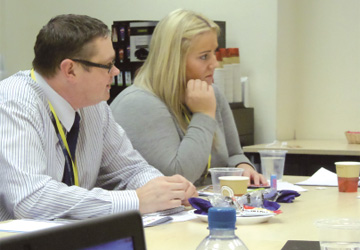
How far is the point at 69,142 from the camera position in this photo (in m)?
2.14

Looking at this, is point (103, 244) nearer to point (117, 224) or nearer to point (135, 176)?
point (117, 224)

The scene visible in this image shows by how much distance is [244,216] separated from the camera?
1.72 meters

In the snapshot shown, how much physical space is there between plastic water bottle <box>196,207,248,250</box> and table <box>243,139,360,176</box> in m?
2.95

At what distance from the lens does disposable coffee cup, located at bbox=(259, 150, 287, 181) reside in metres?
2.53

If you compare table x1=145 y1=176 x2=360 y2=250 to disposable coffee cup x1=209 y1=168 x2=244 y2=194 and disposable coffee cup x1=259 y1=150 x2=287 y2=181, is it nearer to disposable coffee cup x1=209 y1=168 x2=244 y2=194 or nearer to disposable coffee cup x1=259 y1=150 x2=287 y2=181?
disposable coffee cup x1=209 y1=168 x2=244 y2=194

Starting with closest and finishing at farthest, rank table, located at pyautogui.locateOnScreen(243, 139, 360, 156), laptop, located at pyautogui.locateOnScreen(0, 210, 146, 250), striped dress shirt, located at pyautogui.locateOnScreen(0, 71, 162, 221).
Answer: laptop, located at pyautogui.locateOnScreen(0, 210, 146, 250), striped dress shirt, located at pyautogui.locateOnScreen(0, 71, 162, 221), table, located at pyautogui.locateOnScreen(243, 139, 360, 156)

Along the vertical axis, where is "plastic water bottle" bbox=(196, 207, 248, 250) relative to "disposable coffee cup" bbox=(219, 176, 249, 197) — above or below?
above

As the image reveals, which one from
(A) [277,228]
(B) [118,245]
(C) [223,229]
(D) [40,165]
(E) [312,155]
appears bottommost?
(E) [312,155]

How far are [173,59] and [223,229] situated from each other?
1909 millimetres

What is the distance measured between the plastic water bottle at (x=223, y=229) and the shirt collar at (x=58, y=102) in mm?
1261

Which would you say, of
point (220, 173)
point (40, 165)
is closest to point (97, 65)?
point (40, 165)

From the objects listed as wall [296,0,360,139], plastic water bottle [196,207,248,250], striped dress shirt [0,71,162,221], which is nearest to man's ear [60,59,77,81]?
striped dress shirt [0,71,162,221]

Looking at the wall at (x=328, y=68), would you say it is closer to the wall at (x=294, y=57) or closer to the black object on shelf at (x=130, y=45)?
the wall at (x=294, y=57)

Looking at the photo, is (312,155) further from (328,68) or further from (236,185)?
(236,185)
